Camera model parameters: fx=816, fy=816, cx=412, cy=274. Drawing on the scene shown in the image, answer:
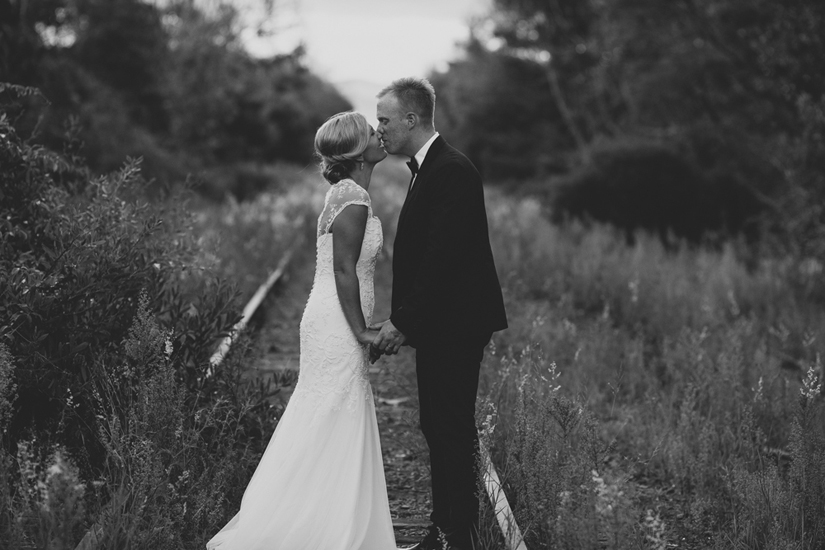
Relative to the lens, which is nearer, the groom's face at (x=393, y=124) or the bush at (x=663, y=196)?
the groom's face at (x=393, y=124)

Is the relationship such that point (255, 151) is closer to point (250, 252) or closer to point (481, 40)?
point (481, 40)

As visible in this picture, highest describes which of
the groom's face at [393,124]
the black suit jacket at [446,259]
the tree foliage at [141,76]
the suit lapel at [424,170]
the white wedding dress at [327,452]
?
the tree foliage at [141,76]

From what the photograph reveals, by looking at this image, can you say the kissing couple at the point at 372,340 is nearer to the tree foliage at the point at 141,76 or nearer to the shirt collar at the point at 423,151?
the shirt collar at the point at 423,151

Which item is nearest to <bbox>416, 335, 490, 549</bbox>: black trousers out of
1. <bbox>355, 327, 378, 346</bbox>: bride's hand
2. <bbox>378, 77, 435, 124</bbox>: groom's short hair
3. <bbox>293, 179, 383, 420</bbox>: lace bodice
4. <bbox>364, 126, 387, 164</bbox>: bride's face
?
<bbox>355, 327, 378, 346</bbox>: bride's hand

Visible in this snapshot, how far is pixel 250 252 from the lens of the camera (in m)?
13.3

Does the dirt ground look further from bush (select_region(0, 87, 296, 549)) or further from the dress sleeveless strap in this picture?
the dress sleeveless strap

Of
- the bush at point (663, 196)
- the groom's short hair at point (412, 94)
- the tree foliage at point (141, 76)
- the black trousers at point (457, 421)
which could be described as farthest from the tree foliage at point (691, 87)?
the tree foliage at point (141, 76)

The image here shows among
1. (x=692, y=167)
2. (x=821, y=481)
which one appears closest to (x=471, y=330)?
(x=821, y=481)

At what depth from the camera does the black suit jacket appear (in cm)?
405

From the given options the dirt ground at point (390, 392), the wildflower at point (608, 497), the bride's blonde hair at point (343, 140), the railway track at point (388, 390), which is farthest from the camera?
the dirt ground at point (390, 392)

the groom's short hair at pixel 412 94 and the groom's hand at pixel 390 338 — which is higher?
the groom's short hair at pixel 412 94

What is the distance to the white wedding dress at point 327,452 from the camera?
13.5 feet

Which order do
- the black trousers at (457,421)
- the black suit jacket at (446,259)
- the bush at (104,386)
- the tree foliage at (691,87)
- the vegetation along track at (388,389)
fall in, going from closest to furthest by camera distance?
the bush at (104,386) → the black suit jacket at (446,259) → the black trousers at (457,421) → the vegetation along track at (388,389) → the tree foliage at (691,87)

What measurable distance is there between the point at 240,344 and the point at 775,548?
3717 mm
